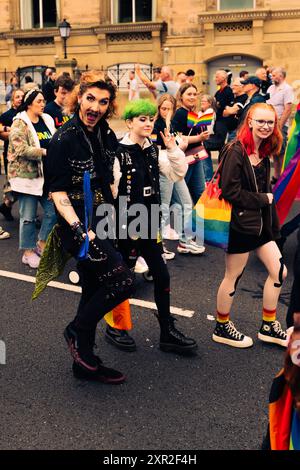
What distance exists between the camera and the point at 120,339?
13.7 feet

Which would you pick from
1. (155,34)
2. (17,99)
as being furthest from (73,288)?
(155,34)

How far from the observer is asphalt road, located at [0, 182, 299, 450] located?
10.0ft

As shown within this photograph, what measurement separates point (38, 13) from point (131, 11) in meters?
4.77

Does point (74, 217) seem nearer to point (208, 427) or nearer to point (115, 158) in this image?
point (115, 158)

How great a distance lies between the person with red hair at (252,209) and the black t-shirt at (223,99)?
540 centimetres

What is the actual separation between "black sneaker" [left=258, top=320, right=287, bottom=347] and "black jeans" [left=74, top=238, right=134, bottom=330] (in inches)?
51.7

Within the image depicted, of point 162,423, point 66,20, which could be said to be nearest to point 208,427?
point 162,423

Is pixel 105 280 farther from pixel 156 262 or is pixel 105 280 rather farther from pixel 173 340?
pixel 173 340

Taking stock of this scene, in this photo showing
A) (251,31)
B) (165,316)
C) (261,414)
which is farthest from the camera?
(251,31)

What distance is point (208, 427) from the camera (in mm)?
3133

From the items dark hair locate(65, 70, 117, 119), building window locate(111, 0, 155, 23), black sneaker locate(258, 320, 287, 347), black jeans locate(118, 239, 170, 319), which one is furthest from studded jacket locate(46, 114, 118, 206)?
building window locate(111, 0, 155, 23)

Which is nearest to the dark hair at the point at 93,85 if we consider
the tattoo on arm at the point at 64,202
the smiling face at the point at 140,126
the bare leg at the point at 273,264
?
the smiling face at the point at 140,126

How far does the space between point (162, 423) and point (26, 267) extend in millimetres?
3377
